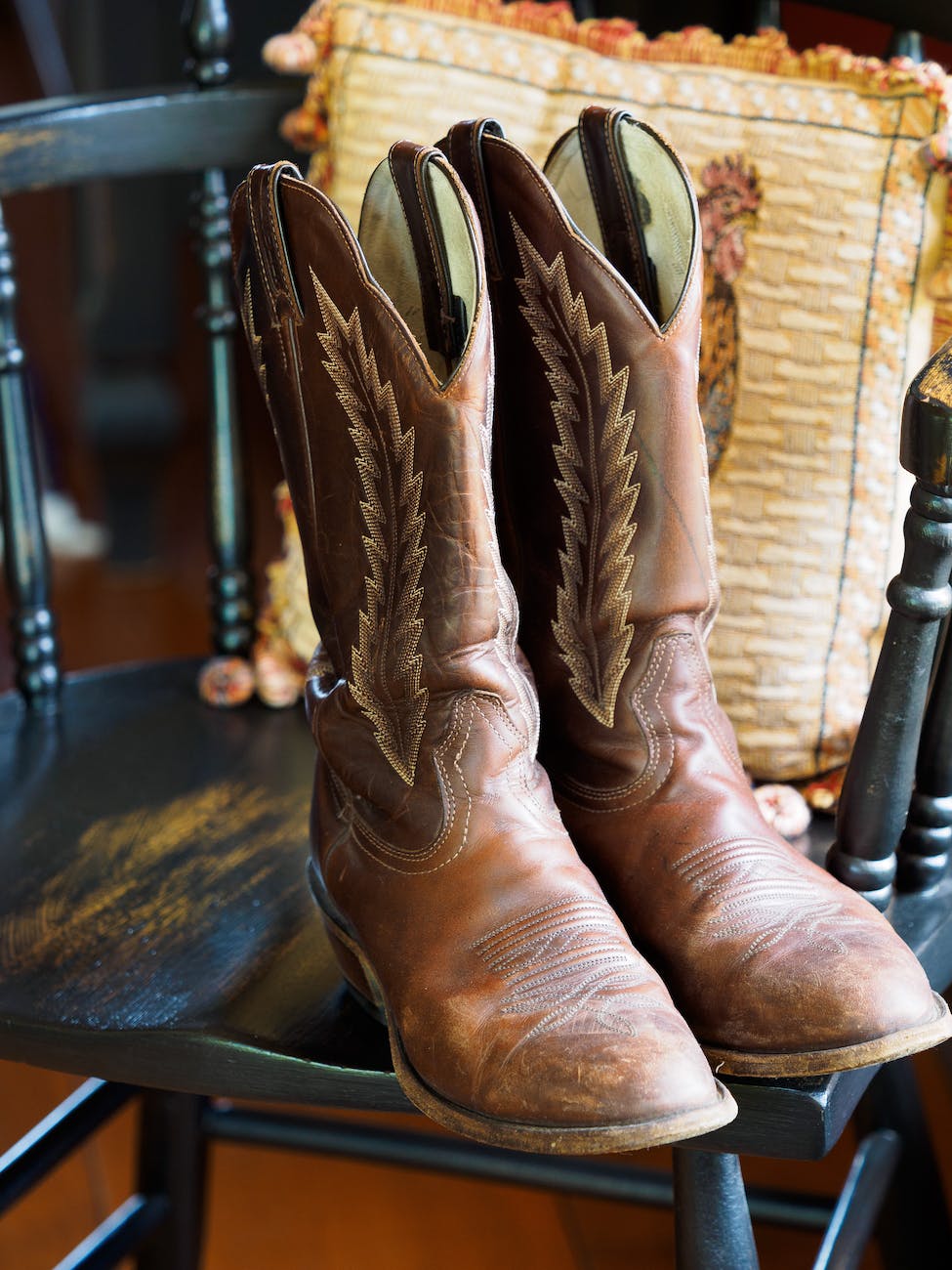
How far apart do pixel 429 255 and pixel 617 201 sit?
0.10 metres

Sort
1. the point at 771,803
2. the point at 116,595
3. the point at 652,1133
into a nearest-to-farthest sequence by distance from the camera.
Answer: the point at 652,1133, the point at 771,803, the point at 116,595

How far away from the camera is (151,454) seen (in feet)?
8.79

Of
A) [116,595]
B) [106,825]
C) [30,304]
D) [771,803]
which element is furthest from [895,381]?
[30,304]

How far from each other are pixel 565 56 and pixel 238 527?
0.36 metres

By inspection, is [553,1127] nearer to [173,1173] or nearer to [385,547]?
[385,547]

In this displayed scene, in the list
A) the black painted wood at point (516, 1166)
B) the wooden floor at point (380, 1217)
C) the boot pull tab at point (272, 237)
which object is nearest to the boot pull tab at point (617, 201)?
the boot pull tab at point (272, 237)

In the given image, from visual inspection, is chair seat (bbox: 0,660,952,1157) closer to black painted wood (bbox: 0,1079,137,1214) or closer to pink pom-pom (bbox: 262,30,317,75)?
black painted wood (bbox: 0,1079,137,1214)

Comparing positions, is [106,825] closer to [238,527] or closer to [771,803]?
[238,527]

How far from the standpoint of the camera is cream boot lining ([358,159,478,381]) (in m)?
0.56

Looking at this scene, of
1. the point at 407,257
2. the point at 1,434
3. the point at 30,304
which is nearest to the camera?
the point at 407,257

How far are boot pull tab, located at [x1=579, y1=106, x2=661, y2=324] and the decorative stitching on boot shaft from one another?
0.27m

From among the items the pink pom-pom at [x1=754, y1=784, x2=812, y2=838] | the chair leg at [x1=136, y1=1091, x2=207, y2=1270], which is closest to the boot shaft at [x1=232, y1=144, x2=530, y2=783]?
the pink pom-pom at [x1=754, y1=784, x2=812, y2=838]

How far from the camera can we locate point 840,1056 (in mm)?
509

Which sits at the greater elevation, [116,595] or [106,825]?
[106,825]
